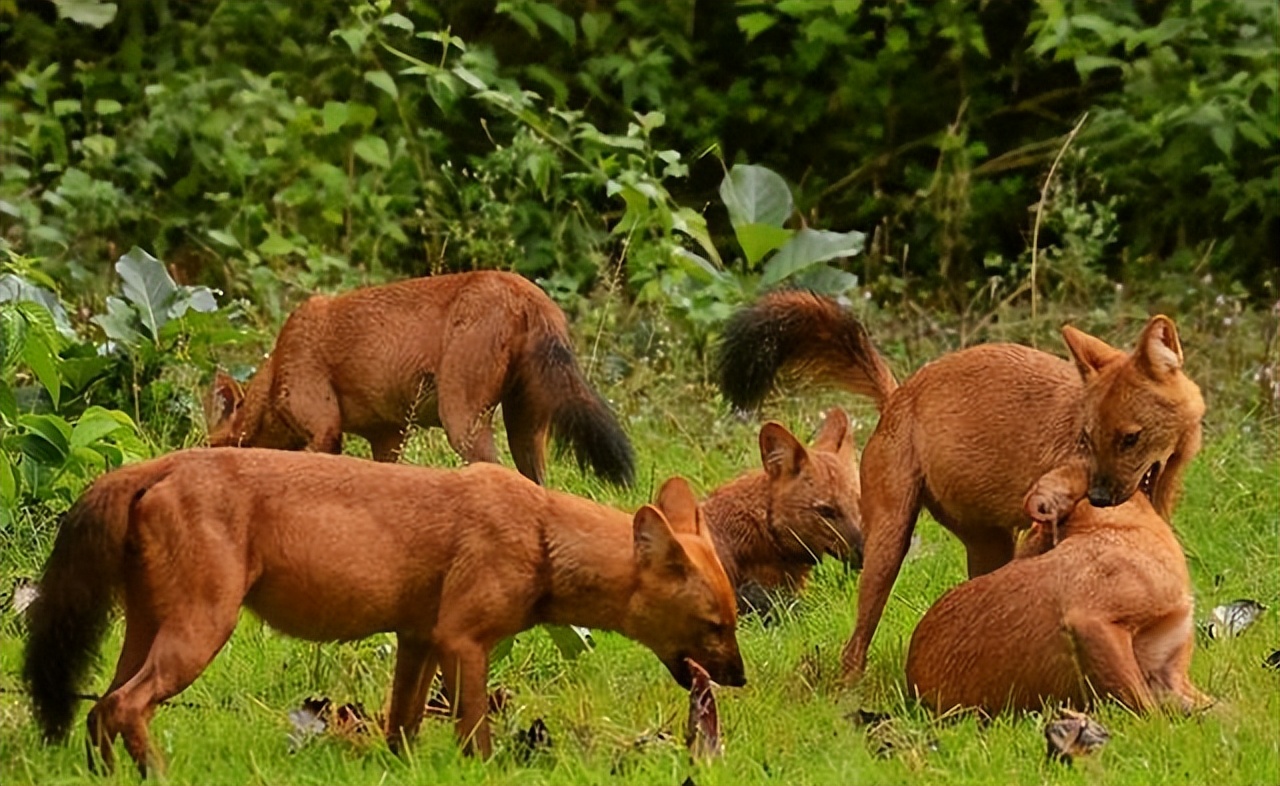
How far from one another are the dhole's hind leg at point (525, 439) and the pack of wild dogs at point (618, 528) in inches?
1.4

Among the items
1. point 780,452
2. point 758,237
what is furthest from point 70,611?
point 758,237

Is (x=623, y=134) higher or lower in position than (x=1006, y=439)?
lower

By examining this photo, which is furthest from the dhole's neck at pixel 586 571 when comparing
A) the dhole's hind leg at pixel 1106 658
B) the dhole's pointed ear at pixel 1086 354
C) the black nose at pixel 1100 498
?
the dhole's pointed ear at pixel 1086 354

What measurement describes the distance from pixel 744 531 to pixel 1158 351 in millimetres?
1837

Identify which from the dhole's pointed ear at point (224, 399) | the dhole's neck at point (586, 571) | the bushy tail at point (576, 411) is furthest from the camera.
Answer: the dhole's pointed ear at point (224, 399)

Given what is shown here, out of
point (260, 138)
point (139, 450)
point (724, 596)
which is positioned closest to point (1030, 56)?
point (260, 138)

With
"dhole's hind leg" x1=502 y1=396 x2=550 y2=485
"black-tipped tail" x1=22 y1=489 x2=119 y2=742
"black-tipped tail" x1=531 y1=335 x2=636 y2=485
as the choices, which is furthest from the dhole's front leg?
"dhole's hind leg" x1=502 y1=396 x2=550 y2=485

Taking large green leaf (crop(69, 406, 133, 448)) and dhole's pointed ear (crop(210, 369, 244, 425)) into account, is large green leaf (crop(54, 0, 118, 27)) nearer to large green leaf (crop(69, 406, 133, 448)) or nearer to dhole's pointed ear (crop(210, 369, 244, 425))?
dhole's pointed ear (crop(210, 369, 244, 425))

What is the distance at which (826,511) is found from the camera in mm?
7680

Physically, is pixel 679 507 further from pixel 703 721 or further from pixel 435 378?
pixel 435 378

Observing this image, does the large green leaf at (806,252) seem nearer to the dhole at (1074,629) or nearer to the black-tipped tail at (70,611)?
the dhole at (1074,629)

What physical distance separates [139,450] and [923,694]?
2486 millimetres

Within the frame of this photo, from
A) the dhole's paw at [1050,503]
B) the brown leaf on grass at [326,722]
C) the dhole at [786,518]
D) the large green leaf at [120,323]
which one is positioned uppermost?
Result: the dhole's paw at [1050,503]

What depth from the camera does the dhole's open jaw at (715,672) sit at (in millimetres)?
5480
